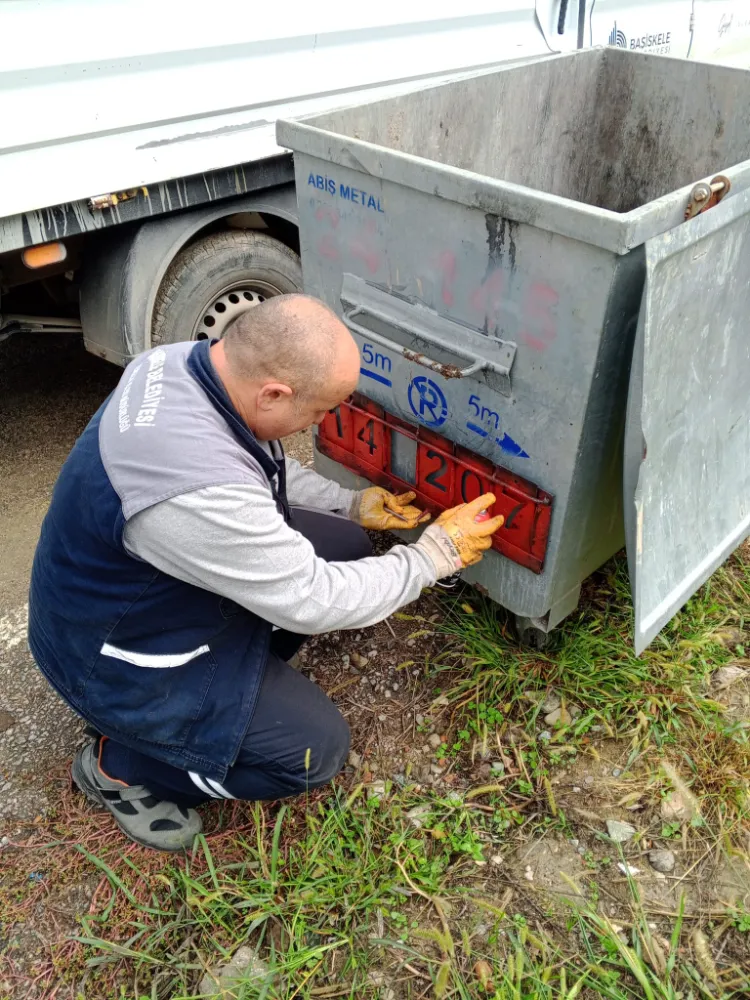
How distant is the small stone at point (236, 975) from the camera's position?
1561 mm

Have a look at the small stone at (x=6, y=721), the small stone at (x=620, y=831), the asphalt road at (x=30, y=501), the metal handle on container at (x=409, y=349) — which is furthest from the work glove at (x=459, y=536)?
the small stone at (x=6, y=721)

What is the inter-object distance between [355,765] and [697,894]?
0.82 metres

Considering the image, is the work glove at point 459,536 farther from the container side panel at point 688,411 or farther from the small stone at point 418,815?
the small stone at point 418,815

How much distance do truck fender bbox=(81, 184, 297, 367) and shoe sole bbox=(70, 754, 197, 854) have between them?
1362mm

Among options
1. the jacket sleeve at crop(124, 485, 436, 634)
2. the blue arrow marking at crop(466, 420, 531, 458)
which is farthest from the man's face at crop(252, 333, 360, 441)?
the blue arrow marking at crop(466, 420, 531, 458)

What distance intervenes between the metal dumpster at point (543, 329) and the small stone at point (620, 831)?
47 centimetres

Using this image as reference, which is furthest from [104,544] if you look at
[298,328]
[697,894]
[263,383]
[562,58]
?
[562,58]

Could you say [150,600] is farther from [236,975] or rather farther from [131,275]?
[131,275]

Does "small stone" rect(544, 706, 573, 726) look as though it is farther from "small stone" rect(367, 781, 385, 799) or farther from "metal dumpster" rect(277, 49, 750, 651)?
"small stone" rect(367, 781, 385, 799)

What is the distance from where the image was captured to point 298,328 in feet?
4.97

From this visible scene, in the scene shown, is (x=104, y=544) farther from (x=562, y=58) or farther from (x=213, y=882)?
(x=562, y=58)

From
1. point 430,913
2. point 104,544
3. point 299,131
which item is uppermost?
point 299,131

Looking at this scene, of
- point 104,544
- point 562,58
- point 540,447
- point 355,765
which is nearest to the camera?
point 104,544

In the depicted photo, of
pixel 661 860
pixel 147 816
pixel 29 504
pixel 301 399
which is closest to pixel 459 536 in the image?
pixel 301 399
